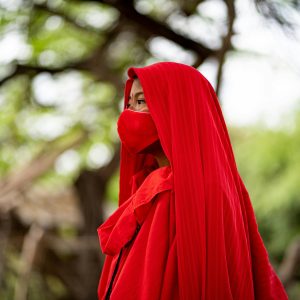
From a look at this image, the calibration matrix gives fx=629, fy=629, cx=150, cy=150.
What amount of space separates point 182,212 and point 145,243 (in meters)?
0.17

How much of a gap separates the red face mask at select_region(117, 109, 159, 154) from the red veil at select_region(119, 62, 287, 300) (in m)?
Result: 0.05

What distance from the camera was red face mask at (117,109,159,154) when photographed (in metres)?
2.01

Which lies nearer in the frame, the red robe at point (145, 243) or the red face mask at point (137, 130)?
the red robe at point (145, 243)

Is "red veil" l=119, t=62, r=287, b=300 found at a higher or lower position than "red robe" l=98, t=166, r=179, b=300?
higher

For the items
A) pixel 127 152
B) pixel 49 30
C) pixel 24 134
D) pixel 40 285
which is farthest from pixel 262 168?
pixel 127 152

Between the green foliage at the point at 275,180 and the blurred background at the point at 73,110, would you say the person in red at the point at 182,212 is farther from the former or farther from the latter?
the green foliage at the point at 275,180

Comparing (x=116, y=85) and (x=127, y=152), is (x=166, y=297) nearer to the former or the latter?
(x=127, y=152)

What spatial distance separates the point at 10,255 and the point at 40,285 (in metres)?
0.76

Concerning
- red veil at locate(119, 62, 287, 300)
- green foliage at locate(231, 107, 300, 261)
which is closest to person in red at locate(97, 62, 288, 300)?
red veil at locate(119, 62, 287, 300)

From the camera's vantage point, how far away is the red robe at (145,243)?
1.87m

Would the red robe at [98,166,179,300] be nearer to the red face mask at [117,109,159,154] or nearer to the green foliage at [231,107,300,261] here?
the red face mask at [117,109,159,154]

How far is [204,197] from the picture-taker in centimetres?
190

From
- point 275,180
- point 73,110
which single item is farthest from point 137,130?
point 275,180

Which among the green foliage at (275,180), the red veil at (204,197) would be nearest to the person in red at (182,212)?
the red veil at (204,197)
